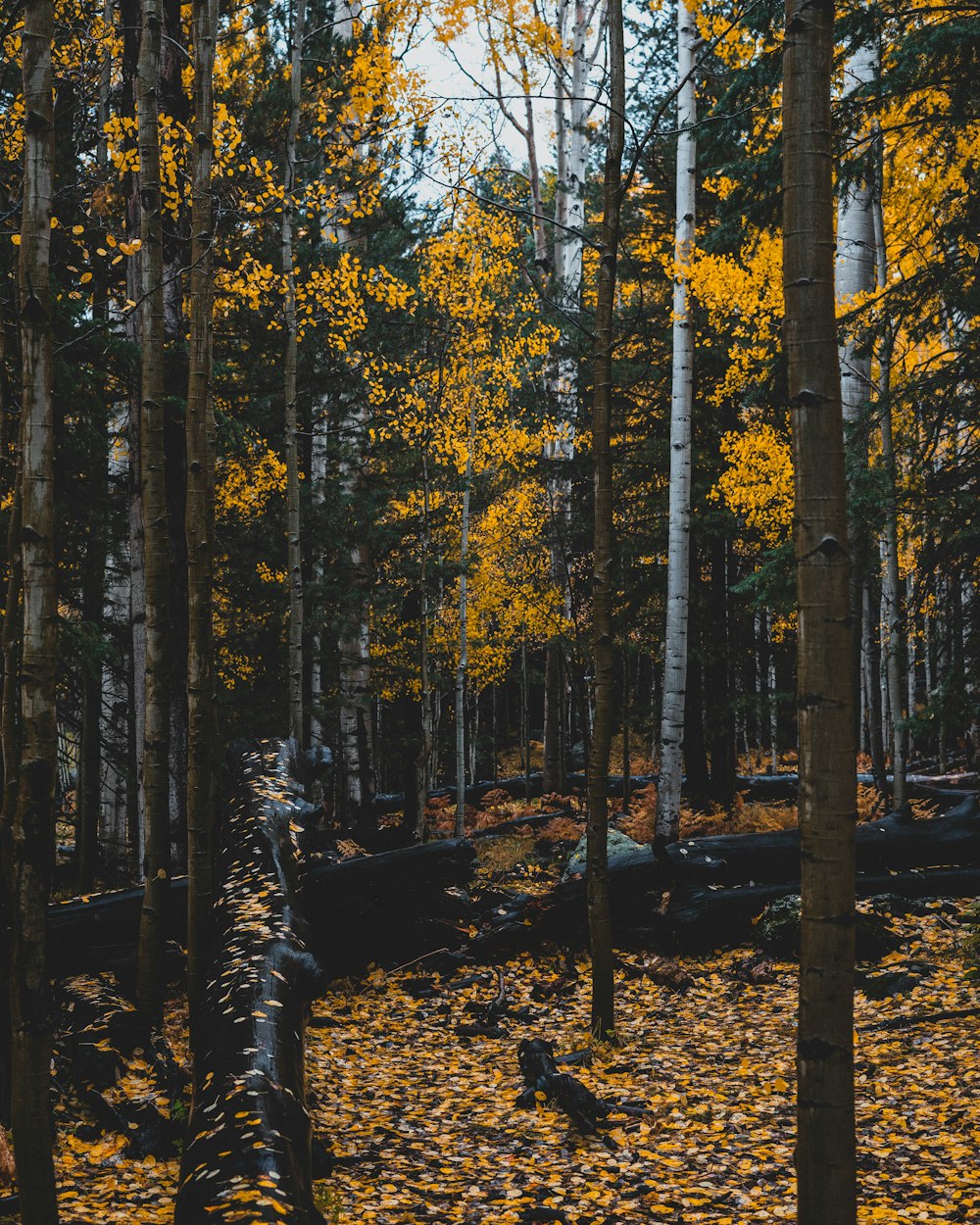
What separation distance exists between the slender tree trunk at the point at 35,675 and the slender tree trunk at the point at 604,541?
3.47 m

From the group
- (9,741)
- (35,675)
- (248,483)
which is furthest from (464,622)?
(35,675)

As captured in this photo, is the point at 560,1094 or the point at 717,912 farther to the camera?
the point at 717,912

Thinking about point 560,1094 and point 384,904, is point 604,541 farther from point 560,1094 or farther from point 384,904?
point 384,904

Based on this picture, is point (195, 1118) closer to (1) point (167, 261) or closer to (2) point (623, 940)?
(2) point (623, 940)

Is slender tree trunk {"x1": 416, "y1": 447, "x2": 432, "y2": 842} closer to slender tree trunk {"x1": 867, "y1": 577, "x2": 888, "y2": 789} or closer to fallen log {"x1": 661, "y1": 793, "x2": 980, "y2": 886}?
fallen log {"x1": 661, "y1": 793, "x2": 980, "y2": 886}

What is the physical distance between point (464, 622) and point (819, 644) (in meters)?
11.3

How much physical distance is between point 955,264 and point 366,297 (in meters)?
9.24

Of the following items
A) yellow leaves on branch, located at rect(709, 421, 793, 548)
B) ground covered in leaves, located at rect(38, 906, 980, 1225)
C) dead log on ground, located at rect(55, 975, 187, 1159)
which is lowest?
ground covered in leaves, located at rect(38, 906, 980, 1225)

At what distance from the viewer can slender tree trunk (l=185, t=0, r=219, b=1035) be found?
507 centimetres

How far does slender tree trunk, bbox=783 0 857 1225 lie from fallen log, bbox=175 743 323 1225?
5.50ft

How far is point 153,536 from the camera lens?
5.11 metres

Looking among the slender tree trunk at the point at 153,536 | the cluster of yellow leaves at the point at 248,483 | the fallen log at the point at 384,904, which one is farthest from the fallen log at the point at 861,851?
the cluster of yellow leaves at the point at 248,483

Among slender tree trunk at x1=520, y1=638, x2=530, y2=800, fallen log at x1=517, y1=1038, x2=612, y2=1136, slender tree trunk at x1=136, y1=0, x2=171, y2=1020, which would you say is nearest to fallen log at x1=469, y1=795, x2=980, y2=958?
fallen log at x1=517, y1=1038, x2=612, y2=1136

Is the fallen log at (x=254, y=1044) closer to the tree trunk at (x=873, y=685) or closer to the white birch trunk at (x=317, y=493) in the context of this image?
the white birch trunk at (x=317, y=493)
